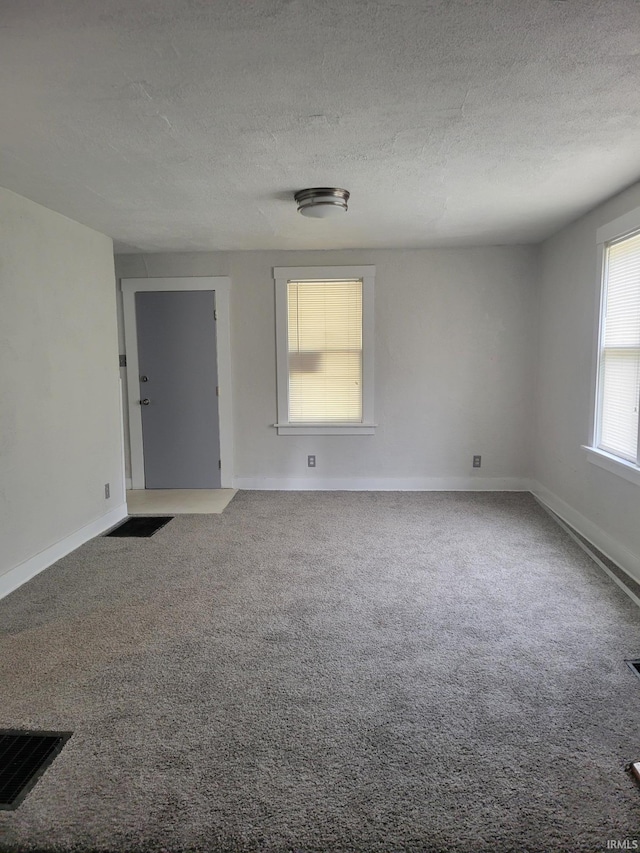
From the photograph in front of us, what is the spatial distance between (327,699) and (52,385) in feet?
8.81

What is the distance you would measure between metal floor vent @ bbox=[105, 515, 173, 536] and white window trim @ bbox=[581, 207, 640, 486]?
10.8 feet

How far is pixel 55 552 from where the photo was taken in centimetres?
367

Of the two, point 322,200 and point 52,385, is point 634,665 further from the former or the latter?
point 52,385

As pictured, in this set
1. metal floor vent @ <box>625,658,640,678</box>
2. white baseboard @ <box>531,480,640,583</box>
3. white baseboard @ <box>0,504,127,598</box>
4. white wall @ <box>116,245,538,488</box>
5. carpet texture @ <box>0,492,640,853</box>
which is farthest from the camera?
white wall @ <box>116,245,538,488</box>

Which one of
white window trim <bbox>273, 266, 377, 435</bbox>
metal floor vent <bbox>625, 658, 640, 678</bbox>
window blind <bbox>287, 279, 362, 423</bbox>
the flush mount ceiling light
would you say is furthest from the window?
window blind <bbox>287, 279, 362, 423</bbox>

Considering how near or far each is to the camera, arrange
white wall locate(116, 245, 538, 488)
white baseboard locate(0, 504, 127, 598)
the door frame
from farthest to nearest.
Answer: the door frame → white wall locate(116, 245, 538, 488) → white baseboard locate(0, 504, 127, 598)

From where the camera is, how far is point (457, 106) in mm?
2176

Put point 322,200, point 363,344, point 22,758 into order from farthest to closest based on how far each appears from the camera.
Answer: point 363,344, point 322,200, point 22,758

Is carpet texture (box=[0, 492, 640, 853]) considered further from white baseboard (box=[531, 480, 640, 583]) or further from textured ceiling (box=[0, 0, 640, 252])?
textured ceiling (box=[0, 0, 640, 252])

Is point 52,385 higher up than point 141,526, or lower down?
higher up

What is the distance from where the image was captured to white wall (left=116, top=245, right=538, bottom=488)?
525 centimetres

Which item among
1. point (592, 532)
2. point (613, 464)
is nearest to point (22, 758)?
point (613, 464)

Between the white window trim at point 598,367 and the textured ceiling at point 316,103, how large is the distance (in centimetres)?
22

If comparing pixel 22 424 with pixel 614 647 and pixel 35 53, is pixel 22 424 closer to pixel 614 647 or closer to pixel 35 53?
pixel 35 53
